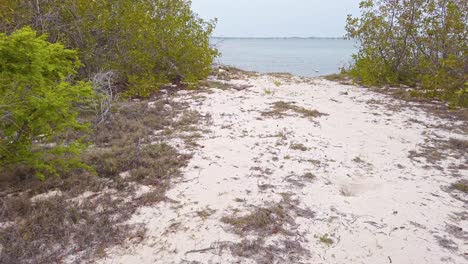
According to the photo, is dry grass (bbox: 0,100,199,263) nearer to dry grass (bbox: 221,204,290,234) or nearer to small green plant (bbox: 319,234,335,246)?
dry grass (bbox: 221,204,290,234)

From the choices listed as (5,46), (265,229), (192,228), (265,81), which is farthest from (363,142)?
(265,81)

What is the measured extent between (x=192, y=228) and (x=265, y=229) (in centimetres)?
65

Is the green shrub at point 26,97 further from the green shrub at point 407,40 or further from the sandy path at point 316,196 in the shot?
the green shrub at point 407,40

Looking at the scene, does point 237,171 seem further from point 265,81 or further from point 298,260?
point 265,81

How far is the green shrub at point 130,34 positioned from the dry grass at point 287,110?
114 inches

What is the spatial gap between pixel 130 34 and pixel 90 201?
20.3 ft

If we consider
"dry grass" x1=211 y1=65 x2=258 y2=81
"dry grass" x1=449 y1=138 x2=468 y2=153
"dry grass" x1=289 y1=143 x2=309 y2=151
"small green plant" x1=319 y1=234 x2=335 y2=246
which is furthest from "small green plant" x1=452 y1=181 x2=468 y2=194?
"dry grass" x1=211 y1=65 x2=258 y2=81

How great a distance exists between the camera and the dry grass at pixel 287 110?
22.6 feet

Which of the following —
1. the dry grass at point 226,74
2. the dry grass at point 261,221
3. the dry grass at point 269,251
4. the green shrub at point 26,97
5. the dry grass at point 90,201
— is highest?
the green shrub at point 26,97

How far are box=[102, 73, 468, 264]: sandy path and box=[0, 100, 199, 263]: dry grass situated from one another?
22cm

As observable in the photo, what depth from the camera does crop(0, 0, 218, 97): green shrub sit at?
7426 mm

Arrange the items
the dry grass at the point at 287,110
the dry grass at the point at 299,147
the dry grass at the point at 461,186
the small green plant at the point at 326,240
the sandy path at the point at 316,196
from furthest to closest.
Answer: the dry grass at the point at 287,110 < the dry grass at the point at 299,147 < the dry grass at the point at 461,186 < the small green plant at the point at 326,240 < the sandy path at the point at 316,196

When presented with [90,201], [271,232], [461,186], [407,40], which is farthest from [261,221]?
[407,40]

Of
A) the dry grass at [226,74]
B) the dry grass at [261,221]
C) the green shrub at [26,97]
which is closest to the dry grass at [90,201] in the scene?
the green shrub at [26,97]
